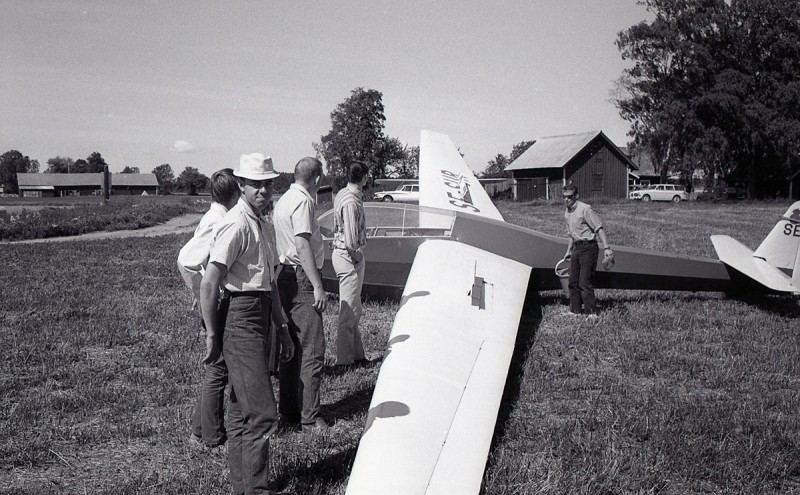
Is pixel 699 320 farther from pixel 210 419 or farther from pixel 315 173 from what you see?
pixel 210 419

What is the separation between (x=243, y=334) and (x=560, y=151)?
4992 centimetres

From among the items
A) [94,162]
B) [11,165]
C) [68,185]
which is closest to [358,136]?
[68,185]

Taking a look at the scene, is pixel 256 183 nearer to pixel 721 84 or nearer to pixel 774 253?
pixel 774 253

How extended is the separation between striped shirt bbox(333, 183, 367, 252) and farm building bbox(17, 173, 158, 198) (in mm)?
116998

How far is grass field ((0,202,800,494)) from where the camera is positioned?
377 cm

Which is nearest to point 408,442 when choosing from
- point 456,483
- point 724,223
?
point 456,483

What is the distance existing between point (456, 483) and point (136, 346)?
4.77m

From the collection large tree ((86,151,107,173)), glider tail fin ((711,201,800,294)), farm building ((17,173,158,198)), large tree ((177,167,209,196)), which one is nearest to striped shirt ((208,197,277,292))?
glider tail fin ((711,201,800,294))

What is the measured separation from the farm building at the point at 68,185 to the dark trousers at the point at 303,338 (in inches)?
4640

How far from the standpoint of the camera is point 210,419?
415 centimetres

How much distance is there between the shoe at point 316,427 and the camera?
4398 mm

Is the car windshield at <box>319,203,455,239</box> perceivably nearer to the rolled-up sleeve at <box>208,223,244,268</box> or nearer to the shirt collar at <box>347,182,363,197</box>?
the shirt collar at <box>347,182,363,197</box>

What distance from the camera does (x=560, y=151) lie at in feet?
166

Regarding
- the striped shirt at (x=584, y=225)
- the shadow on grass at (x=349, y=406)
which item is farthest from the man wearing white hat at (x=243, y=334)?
the striped shirt at (x=584, y=225)
